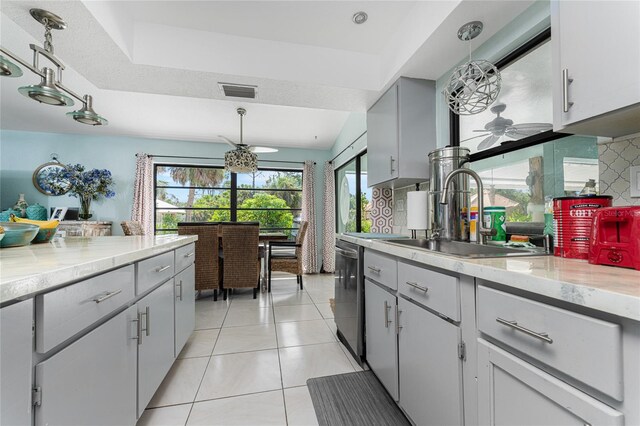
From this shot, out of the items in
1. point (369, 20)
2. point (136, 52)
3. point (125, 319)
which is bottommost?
point (125, 319)

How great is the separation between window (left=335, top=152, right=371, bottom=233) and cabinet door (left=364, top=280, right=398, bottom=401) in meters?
1.92

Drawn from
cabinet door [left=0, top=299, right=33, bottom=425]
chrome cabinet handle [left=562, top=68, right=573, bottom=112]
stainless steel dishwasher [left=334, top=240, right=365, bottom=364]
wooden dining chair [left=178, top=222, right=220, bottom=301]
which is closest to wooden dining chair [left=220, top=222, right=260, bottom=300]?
wooden dining chair [left=178, top=222, right=220, bottom=301]

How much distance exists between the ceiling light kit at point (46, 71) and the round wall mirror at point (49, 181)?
402 cm

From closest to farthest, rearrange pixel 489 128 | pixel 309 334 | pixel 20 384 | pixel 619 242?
pixel 20 384, pixel 619 242, pixel 489 128, pixel 309 334

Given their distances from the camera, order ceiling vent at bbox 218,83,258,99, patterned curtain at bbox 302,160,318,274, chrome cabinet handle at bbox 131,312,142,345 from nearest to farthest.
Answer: chrome cabinet handle at bbox 131,312,142,345 < ceiling vent at bbox 218,83,258,99 < patterned curtain at bbox 302,160,318,274

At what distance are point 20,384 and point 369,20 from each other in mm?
2417

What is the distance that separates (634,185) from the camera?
93 centimetres

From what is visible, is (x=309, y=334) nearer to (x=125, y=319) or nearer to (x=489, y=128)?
(x=125, y=319)

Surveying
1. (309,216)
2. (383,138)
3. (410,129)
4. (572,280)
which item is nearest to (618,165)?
(572,280)

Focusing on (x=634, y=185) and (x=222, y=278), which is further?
(x=222, y=278)

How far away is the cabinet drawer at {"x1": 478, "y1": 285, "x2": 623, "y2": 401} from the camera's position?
49 centimetres

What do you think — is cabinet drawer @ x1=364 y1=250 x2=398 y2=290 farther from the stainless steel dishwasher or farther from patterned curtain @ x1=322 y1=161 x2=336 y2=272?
patterned curtain @ x1=322 y1=161 x2=336 y2=272

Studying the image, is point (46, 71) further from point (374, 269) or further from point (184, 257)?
point (374, 269)

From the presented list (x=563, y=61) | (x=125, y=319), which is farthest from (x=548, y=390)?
(x=125, y=319)
